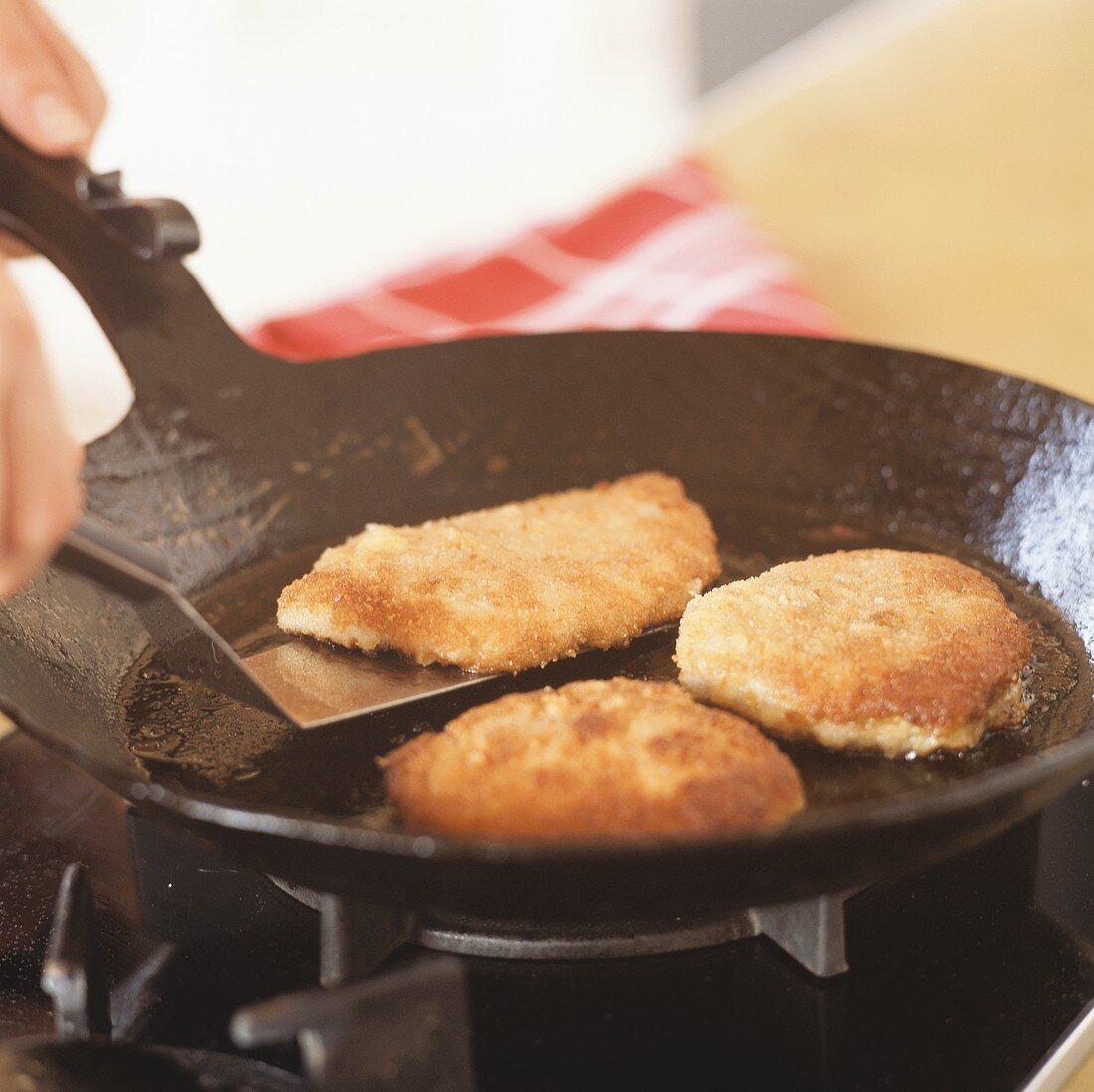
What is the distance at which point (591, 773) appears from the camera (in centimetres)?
101

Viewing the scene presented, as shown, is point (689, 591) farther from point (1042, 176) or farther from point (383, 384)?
point (1042, 176)

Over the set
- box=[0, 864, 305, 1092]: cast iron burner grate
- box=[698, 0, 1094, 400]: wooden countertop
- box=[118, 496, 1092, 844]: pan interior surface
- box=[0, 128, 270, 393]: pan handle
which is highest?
box=[698, 0, 1094, 400]: wooden countertop

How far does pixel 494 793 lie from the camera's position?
100 cm

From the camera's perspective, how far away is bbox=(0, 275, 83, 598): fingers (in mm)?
860

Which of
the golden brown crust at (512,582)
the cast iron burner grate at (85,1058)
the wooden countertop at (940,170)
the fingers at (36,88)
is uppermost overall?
the wooden countertop at (940,170)

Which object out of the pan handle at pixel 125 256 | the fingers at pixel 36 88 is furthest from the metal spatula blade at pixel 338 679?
the fingers at pixel 36 88

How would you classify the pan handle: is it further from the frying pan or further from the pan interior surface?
the pan interior surface

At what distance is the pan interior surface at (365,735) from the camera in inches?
45.2

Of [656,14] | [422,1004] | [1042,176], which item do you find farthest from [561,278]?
[656,14]

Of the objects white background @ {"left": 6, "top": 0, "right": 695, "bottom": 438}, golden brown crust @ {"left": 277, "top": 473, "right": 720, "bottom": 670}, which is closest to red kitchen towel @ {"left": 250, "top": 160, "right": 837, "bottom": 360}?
white background @ {"left": 6, "top": 0, "right": 695, "bottom": 438}

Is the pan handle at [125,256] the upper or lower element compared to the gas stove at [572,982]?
upper

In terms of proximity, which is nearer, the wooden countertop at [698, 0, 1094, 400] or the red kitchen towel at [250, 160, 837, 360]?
the red kitchen towel at [250, 160, 837, 360]

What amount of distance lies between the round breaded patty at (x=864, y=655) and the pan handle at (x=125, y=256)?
72 centimetres

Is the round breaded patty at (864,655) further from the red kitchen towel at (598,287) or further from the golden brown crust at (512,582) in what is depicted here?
the red kitchen towel at (598,287)
